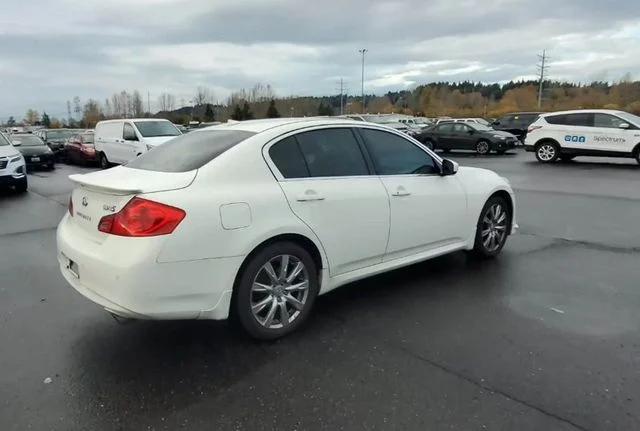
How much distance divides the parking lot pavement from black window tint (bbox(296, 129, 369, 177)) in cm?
118

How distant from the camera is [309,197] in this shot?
374 centimetres

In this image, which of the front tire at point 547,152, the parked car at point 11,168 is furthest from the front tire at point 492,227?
the front tire at point 547,152

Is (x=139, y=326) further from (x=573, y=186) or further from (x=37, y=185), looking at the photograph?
(x=37, y=185)

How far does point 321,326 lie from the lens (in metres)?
3.89

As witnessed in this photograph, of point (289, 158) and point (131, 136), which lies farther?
point (131, 136)

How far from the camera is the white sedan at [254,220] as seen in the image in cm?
315

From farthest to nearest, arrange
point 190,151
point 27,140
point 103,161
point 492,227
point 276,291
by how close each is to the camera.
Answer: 1. point 27,140
2. point 103,161
3. point 492,227
4. point 190,151
5. point 276,291

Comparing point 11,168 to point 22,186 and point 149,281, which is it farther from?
point 149,281

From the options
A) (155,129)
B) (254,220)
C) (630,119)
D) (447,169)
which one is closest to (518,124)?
(630,119)

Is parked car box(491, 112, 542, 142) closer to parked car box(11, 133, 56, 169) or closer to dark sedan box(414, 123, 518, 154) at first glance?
dark sedan box(414, 123, 518, 154)

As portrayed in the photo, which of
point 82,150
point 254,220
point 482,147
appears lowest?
point 82,150

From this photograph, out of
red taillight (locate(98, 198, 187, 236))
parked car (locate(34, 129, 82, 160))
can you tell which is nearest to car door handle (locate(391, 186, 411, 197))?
red taillight (locate(98, 198, 187, 236))

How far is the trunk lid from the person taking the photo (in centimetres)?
329

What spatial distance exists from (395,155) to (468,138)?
19.2 meters
